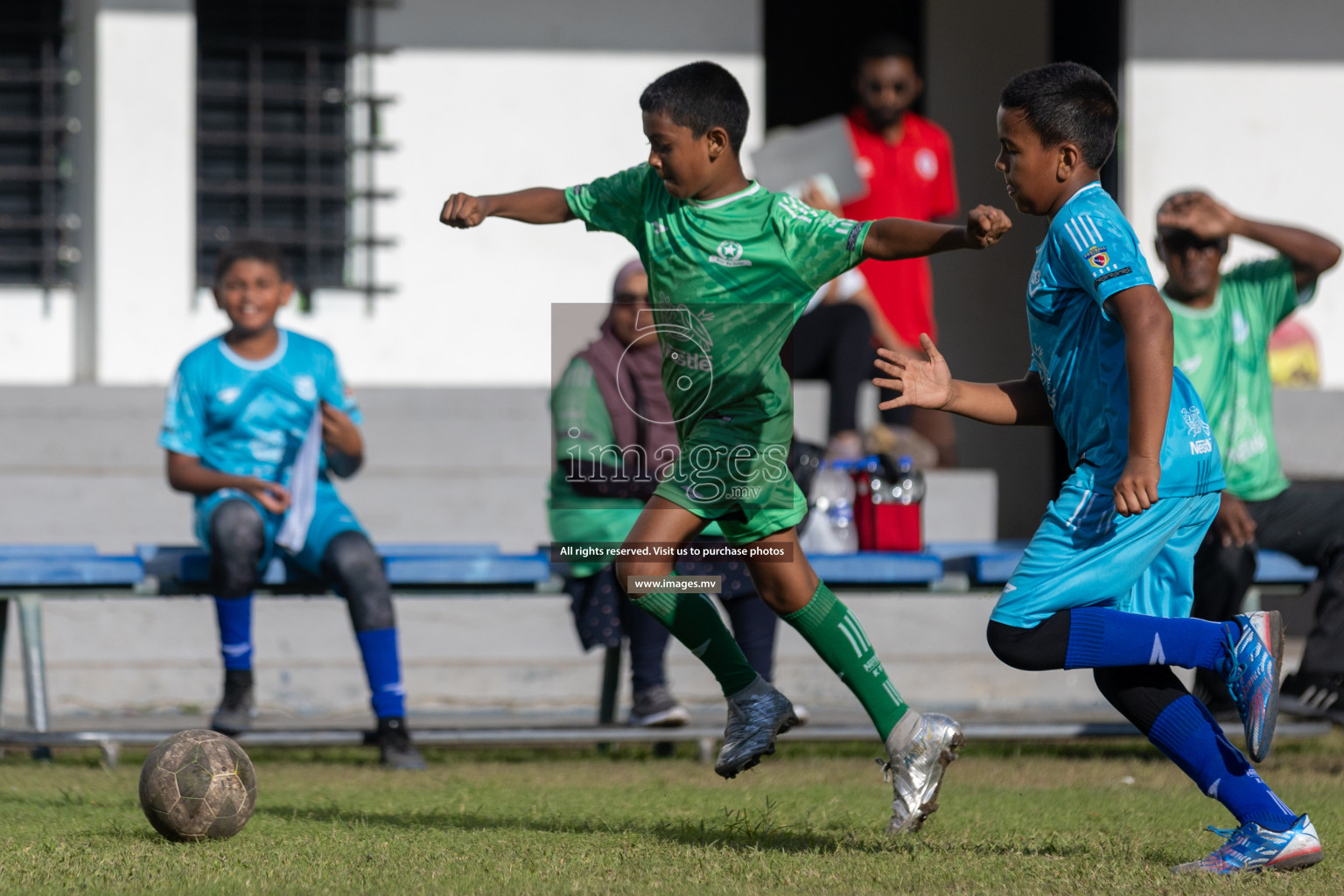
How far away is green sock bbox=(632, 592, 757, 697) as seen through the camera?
419cm

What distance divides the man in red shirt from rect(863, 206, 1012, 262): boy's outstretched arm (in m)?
4.43

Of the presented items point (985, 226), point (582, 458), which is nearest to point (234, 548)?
point (582, 458)

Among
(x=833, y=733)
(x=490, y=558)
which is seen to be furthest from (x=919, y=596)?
(x=490, y=558)

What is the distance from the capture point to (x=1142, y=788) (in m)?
5.34

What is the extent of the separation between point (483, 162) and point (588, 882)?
610 centimetres

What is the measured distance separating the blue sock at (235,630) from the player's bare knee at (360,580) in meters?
0.30

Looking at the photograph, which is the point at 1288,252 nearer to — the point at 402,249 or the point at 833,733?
the point at 833,733

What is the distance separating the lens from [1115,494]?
11.5 feet

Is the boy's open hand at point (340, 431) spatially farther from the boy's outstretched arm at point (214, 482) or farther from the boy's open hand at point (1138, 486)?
the boy's open hand at point (1138, 486)

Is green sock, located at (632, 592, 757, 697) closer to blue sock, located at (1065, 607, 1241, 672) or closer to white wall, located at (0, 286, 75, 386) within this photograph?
blue sock, located at (1065, 607, 1241, 672)

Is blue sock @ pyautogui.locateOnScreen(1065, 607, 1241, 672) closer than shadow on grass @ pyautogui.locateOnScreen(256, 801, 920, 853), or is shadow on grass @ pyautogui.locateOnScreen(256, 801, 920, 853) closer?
blue sock @ pyautogui.locateOnScreen(1065, 607, 1241, 672)

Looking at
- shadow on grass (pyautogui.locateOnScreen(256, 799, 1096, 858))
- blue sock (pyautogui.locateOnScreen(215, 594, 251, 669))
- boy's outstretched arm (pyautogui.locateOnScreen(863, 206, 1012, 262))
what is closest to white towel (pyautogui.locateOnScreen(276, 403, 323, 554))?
blue sock (pyautogui.locateOnScreen(215, 594, 251, 669))

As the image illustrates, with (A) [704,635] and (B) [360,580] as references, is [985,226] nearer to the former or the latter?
(A) [704,635]

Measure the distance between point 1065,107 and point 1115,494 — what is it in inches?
33.8
